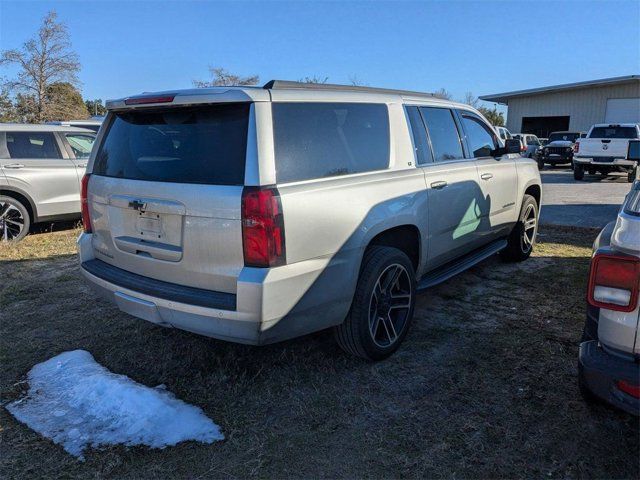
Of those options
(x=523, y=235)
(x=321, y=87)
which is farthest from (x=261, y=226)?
(x=523, y=235)

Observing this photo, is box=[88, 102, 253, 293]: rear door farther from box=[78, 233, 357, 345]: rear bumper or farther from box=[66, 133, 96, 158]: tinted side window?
box=[66, 133, 96, 158]: tinted side window

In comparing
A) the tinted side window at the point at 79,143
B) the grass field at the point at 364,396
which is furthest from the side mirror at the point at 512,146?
the tinted side window at the point at 79,143

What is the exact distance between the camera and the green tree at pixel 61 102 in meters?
27.2

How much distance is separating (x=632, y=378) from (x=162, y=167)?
2735mm

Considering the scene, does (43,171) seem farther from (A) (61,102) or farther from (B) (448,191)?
(A) (61,102)

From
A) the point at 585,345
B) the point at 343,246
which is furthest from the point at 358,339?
the point at 585,345

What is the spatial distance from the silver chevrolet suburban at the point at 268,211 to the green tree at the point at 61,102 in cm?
2785

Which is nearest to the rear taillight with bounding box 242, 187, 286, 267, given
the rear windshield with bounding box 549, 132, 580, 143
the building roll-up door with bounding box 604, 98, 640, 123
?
the rear windshield with bounding box 549, 132, 580, 143

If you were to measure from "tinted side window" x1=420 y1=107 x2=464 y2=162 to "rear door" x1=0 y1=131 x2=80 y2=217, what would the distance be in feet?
20.2

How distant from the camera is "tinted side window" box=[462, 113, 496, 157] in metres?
4.96

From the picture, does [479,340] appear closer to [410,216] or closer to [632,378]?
[410,216]

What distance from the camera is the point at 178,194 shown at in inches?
112

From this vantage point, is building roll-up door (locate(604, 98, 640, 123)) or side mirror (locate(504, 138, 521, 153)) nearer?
side mirror (locate(504, 138, 521, 153))

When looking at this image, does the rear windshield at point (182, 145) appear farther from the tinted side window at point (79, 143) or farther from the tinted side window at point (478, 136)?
the tinted side window at point (79, 143)
